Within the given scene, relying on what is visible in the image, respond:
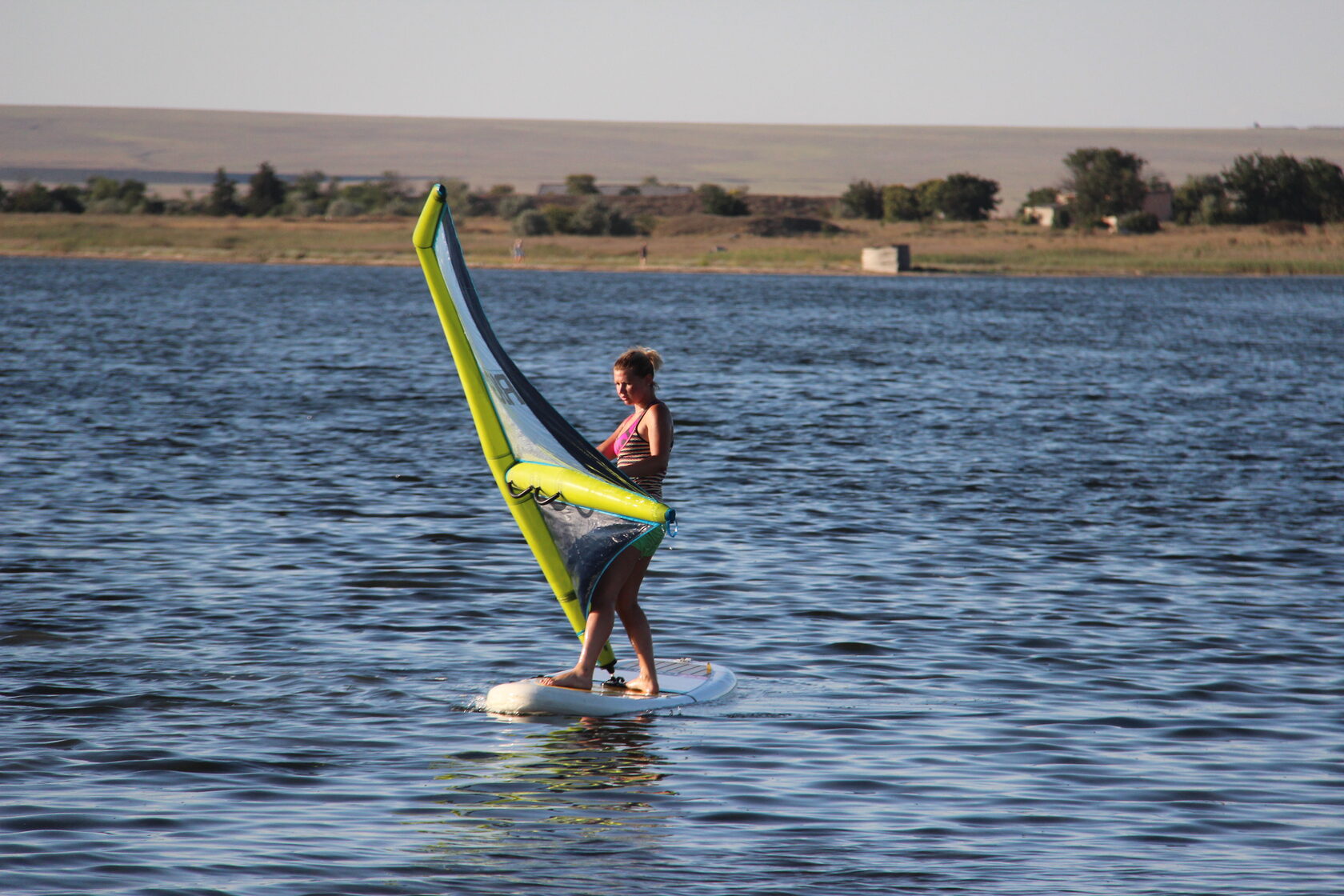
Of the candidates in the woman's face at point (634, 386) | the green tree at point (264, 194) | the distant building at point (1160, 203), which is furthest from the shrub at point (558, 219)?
the woman's face at point (634, 386)

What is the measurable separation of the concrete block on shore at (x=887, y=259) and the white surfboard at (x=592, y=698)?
98.6 m

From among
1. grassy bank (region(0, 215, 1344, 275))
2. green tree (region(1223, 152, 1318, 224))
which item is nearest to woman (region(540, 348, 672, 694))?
grassy bank (region(0, 215, 1344, 275))

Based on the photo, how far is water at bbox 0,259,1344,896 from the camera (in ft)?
26.2

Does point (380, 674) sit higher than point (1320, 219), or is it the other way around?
point (1320, 219)

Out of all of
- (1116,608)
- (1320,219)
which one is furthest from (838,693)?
(1320,219)

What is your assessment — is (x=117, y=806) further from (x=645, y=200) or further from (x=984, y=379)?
(x=645, y=200)

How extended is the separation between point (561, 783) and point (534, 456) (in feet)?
9.09

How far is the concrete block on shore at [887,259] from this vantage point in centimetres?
10781

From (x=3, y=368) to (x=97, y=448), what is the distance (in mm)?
17402

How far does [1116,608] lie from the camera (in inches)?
558

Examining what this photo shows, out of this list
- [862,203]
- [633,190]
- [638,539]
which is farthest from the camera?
[633,190]

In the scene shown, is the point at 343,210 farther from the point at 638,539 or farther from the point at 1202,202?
the point at 638,539

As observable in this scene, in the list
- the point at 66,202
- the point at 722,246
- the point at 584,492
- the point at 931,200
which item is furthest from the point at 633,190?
the point at 584,492

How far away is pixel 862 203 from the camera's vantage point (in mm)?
149125
